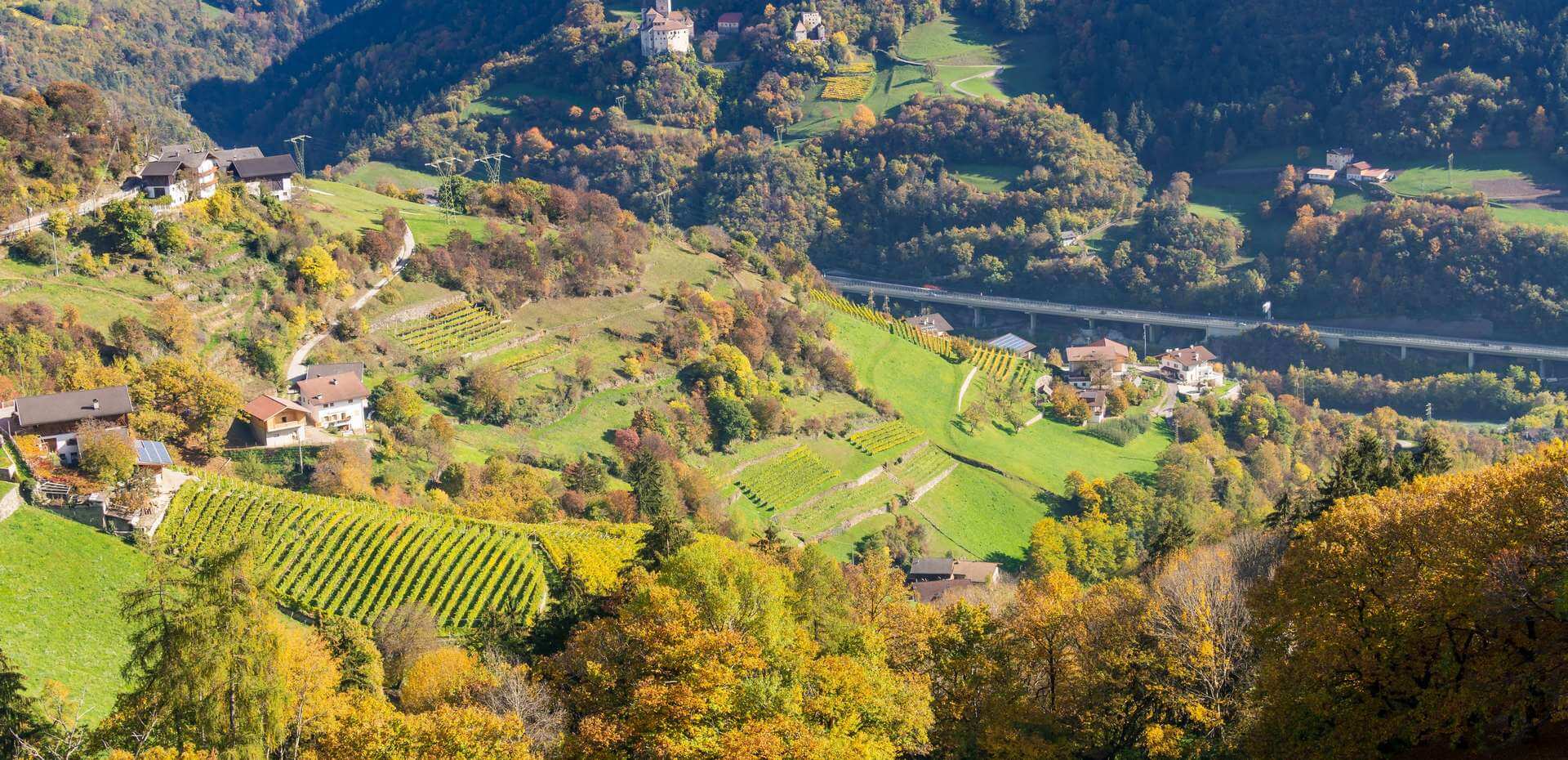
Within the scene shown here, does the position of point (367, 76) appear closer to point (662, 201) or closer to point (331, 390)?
point (662, 201)

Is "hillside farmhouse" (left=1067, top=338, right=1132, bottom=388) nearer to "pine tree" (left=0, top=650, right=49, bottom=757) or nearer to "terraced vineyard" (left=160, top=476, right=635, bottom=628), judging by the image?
"terraced vineyard" (left=160, top=476, right=635, bottom=628)

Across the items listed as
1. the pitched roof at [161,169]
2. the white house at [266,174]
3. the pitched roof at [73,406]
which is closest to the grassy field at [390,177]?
the white house at [266,174]

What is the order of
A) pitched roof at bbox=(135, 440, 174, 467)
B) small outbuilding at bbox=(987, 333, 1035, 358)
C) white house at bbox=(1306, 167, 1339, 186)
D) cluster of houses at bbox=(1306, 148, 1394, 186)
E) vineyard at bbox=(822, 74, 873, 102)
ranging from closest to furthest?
pitched roof at bbox=(135, 440, 174, 467), small outbuilding at bbox=(987, 333, 1035, 358), cluster of houses at bbox=(1306, 148, 1394, 186), white house at bbox=(1306, 167, 1339, 186), vineyard at bbox=(822, 74, 873, 102)

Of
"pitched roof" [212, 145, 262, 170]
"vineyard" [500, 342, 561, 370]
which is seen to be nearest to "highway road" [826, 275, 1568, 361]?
"vineyard" [500, 342, 561, 370]

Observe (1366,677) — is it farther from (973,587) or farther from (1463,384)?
(1463,384)

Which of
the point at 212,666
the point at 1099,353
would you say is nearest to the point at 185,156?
the point at 212,666

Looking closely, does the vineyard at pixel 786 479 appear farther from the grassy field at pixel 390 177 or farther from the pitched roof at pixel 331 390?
the grassy field at pixel 390 177

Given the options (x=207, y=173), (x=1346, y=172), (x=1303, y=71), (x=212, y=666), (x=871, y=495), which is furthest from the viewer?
(x=1303, y=71)
